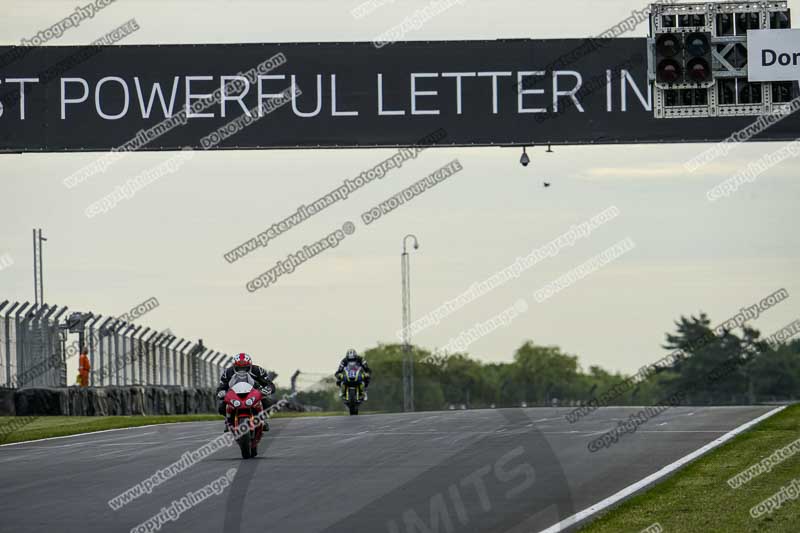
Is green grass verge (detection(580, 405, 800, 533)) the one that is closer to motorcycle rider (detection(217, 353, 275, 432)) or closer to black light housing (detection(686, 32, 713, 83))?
black light housing (detection(686, 32, 713, 83))

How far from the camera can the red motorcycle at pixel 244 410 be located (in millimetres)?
18609

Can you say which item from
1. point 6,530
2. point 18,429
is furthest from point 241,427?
point 18,429

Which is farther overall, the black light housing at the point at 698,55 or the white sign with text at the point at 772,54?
the white sign with text at the point at 772,54

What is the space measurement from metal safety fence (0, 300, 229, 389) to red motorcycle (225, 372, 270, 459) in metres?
13.6

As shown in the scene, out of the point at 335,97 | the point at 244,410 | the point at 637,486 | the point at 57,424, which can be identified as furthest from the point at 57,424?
the point at 637,486

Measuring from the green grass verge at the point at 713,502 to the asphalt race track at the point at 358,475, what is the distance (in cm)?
48

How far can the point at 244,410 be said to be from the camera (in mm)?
18625

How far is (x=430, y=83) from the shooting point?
25.9 m

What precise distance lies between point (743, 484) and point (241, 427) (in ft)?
21.5

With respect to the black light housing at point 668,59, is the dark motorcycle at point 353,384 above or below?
below

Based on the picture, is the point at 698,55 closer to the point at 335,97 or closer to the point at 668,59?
the point at 668,59

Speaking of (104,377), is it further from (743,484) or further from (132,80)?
(743,484)

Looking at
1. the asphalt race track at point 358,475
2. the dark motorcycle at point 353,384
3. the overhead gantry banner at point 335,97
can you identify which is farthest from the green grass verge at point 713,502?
the dark motorcycle at point 353,384

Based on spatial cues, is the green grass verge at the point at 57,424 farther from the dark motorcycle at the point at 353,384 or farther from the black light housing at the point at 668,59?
the black light housing at the point at 668,59
